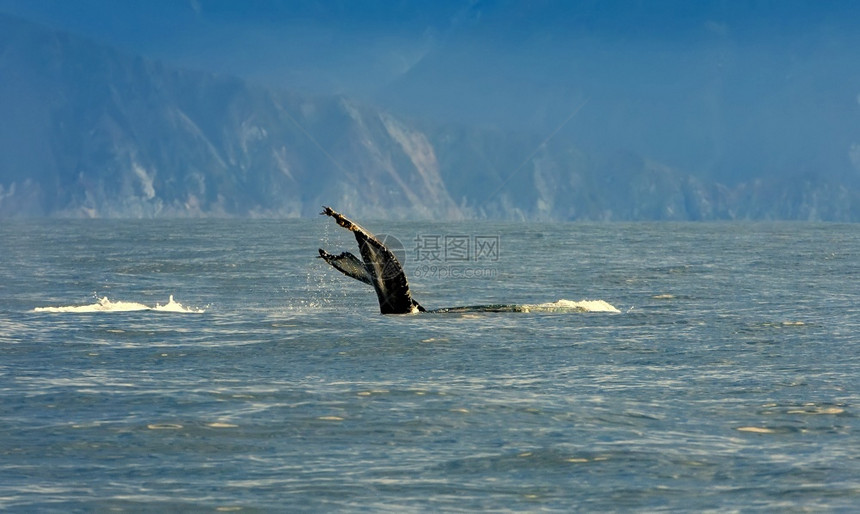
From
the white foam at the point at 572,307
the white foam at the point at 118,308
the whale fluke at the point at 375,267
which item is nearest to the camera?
the whale fluke at the point at 375,267

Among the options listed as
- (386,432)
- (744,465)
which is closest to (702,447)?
(744,465)

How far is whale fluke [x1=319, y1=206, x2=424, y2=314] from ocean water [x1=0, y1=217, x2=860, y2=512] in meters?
0.78

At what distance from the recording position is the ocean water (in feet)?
48.6

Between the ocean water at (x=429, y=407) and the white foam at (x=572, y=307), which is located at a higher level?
the white foam at (x=572, y=307)

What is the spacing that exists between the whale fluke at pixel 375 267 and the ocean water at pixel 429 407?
783 mm

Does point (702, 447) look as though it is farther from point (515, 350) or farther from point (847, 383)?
point (515, 350)

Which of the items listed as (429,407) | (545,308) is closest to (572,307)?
(545,308)

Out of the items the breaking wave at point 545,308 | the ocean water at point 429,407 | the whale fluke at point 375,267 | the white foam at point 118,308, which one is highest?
the whale fluke at point 375,267

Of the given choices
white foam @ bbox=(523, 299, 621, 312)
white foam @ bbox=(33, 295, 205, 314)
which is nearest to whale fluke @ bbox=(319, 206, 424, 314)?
white foam @ bbox=(523, 299, 621, 312)

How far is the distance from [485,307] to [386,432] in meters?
16.6

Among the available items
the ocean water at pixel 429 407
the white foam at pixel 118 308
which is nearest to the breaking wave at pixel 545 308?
the ocean water at pixel 429 407

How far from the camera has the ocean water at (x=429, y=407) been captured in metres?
14.8

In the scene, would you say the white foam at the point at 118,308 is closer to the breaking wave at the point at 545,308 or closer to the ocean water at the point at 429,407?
the ocean water at the point at 429,407

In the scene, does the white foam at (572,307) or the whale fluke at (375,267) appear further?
the white foam at (572,307)
